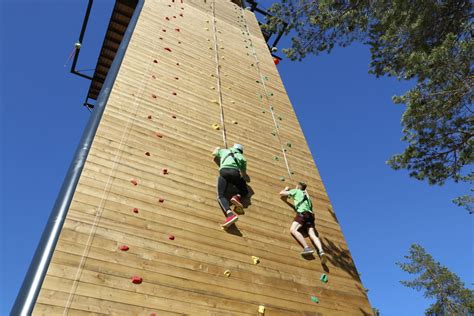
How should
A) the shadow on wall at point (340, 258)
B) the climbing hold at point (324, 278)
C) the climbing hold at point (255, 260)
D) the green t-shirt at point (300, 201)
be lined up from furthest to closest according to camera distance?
the green t-shirt at point (300, 201) < the shadow on wall at point (340, 258) < the climbing hold at point (324, 278) < the climbing hold at point (255, 260)

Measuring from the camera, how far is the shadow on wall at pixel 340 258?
4695mm

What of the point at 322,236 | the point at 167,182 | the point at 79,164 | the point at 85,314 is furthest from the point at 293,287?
the point at 79,164

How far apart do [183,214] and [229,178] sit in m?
0.88

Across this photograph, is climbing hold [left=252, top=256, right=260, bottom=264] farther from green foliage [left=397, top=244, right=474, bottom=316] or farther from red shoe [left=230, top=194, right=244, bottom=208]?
green foliage [left=397, top=244, right=474, bottom=316]

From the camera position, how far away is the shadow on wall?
4.70m

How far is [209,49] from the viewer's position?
788cm

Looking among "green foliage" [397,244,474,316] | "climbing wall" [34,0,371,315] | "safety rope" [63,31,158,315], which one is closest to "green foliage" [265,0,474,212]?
"climbing wall" [34,0,371,315]

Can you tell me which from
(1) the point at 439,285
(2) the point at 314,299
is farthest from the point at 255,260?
(1) the point at 439,285

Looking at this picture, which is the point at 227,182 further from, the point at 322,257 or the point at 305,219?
the point at 322,257

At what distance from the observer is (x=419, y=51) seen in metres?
6.47

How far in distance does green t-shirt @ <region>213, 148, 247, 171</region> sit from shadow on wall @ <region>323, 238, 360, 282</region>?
162cm

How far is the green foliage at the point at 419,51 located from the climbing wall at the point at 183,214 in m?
2.36

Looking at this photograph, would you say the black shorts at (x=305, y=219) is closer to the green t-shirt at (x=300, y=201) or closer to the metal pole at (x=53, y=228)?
the green t-shirt at (x=300, y=201)

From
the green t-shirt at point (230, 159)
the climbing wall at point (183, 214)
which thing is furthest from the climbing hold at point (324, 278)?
the green t-shirt at point (230, 159)
